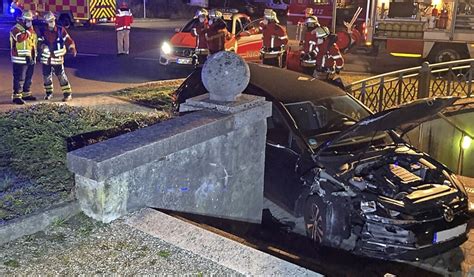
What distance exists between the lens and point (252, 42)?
47.1 feet

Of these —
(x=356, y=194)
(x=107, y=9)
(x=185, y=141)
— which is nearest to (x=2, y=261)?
(x=185, y=141)

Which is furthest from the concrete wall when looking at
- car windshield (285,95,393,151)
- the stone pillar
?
car windshield (285,95,393,151)

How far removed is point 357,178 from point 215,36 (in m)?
7.73

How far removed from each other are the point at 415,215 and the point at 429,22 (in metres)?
11.1

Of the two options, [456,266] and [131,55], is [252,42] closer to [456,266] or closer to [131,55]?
[131,55]

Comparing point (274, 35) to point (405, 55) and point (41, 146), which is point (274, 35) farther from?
point (41, 146)

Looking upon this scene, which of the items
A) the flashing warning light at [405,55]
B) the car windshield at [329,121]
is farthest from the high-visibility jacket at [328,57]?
the flashing warning light at [405,55]

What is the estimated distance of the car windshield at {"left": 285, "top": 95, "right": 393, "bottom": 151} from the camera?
249 inches

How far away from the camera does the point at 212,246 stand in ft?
12.7

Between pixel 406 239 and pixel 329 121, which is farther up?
pixel 329 121

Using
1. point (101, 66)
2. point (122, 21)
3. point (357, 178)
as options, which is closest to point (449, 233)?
point (357, 178)

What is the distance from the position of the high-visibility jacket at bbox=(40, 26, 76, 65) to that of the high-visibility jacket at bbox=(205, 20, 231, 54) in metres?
3.36

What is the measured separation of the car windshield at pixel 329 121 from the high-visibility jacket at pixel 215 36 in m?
6.33

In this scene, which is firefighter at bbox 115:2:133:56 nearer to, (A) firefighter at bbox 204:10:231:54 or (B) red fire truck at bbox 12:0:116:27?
(A) firefighter at bbox 204:10:231:54
